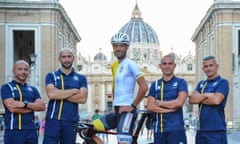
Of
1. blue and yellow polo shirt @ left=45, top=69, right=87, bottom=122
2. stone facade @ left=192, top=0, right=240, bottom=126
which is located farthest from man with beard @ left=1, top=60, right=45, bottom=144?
stone facade @ left=192, top=0, right=240, bottom=126

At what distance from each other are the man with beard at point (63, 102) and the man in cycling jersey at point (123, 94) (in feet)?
2.49

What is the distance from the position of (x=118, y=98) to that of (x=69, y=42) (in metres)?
Result: 47.9

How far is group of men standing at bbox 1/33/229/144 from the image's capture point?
7.27 metres

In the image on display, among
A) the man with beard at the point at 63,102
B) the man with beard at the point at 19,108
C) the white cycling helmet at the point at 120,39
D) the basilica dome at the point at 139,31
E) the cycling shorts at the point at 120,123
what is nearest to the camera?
the cycling shorts at the point at 120,123

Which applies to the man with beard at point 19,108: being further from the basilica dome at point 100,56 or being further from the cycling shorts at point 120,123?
the basilica dome at point 100,56

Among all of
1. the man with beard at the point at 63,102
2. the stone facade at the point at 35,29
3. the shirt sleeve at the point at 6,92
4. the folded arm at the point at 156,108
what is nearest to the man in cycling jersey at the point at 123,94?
the folded arm at the point at 156,108

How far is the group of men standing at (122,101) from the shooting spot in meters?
7.27

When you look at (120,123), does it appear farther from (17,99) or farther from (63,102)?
(17,99)

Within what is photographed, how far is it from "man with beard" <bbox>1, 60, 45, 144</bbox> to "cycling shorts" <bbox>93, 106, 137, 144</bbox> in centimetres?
125

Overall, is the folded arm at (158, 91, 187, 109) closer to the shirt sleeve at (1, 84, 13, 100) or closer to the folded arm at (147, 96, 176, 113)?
the folded arm at (147, 96, 176, 113)

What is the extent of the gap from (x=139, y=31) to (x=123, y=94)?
506ft

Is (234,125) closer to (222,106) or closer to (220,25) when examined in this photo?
(220,25)

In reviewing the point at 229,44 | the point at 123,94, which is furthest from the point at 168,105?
the point at 229,44

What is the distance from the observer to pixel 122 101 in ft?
23.7
